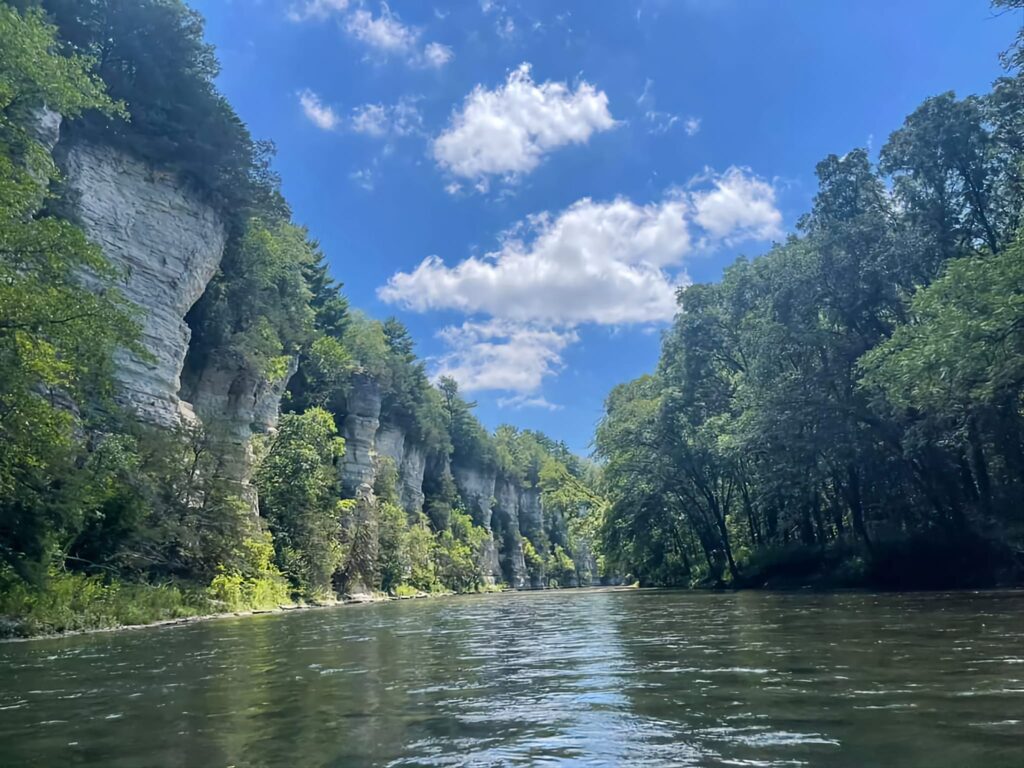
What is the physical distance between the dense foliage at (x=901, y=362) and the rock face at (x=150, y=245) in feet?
74.5

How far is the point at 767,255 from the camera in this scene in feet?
99.9

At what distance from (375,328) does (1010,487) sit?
184 ft

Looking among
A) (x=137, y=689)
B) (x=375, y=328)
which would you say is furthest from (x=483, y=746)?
(x=375, y=328)

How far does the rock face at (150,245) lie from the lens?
25250 mm

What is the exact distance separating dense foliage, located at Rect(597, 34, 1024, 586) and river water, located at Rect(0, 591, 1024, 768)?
8.65m

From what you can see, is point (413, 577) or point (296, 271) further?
point (413, 577)

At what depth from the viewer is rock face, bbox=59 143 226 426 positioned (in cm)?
2525

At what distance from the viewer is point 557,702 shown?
519 cm

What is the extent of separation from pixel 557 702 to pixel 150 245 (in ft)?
92.4

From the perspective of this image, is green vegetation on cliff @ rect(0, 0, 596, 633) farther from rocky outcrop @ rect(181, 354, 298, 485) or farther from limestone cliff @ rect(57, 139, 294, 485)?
limestone cliff @ rect(57, 139, 294, 485)

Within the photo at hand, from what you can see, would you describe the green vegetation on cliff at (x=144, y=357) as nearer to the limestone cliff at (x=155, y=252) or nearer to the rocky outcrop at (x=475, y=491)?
the limestone cliff at (x=155, y=252)

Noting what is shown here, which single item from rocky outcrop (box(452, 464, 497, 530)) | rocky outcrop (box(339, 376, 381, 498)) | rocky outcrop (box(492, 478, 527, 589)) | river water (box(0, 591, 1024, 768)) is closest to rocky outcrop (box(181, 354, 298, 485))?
rocky outcrop (box(339, 376, 381, 498))

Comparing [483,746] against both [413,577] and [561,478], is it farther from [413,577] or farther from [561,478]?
[561,478]

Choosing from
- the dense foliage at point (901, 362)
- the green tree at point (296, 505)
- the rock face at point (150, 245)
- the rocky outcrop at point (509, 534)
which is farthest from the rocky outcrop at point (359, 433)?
the rocky outcrop at point (509, 534)
